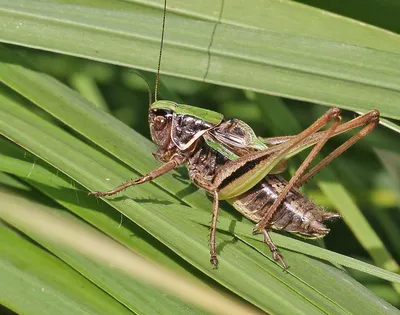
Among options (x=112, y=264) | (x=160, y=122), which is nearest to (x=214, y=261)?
(x=112, y=264)

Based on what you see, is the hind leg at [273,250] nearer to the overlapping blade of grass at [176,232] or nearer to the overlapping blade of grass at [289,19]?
the overlapping blade of grass at [176,232]

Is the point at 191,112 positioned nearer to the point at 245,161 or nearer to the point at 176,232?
the point at 245,161

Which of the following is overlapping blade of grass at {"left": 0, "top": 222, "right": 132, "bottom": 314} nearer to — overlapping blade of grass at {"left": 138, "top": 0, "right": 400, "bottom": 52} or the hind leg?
the hind leg

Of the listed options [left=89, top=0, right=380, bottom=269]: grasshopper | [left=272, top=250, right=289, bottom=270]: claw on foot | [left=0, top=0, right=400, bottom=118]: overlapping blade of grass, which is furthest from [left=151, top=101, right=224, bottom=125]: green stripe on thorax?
[left=272, top=250, right=289, bottom=270]: claw on foot

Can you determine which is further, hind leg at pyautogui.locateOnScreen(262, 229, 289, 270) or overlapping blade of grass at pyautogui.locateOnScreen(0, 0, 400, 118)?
overlapping blade of grass at pyautogui.locateOnScreen(0, 0, 400, 118)

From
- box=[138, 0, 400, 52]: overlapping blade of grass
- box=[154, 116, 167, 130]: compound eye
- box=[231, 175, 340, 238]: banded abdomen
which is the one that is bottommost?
box=[231, 175, 340, 238]: banded abdomen

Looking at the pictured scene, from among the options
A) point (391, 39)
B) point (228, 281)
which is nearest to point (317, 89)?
point (391, 39)

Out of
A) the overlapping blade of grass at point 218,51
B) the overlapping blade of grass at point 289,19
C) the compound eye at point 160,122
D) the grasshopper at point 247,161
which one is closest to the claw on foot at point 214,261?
the grasshopper at point 247,161
